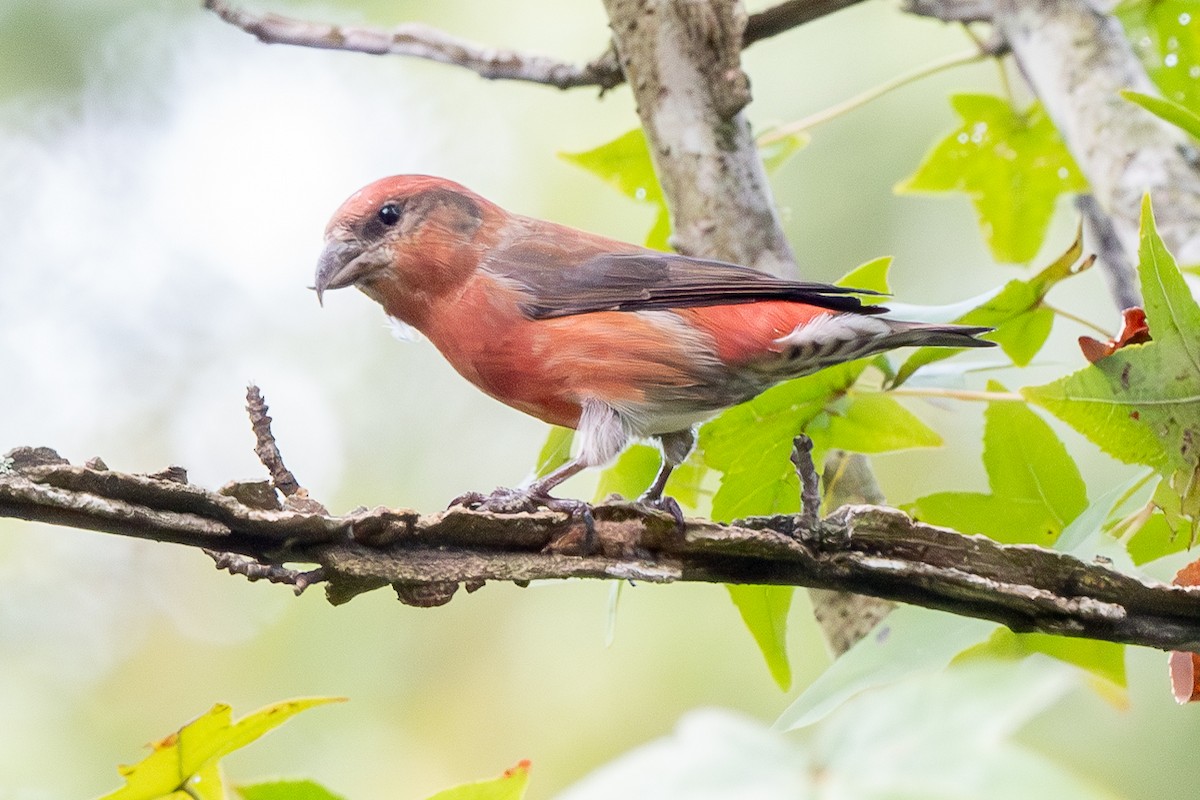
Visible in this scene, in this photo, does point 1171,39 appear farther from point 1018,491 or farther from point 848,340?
point 1018,491

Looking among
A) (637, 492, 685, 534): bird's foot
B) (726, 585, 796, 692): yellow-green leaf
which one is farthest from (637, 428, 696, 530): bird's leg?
(726, 585, 796, 692): yellow-green leaf

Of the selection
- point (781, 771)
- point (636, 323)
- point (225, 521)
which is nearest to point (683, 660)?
point (636, 323)

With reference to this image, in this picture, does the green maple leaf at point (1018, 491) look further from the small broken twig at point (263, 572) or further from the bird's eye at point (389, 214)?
the bird's eye at point (389, 214)

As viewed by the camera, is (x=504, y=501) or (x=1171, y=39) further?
(x=1171, y=39)

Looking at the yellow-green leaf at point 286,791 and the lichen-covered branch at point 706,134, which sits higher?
the lichen-covered branch at point 706,134

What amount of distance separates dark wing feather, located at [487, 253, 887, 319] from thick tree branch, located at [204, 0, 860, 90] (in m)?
0.51

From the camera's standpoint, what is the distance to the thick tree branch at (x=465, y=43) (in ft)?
10.8

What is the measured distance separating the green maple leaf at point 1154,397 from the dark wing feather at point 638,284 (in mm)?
925

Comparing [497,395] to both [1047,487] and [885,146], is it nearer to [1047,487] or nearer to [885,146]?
[1047,487]

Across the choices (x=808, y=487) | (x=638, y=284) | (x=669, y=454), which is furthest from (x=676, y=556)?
(x=638, y=284)

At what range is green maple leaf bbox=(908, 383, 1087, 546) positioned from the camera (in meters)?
2.40

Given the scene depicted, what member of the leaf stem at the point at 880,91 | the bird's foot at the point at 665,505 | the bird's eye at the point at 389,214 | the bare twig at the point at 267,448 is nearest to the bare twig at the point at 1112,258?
the leaf stem at the point at 880,91

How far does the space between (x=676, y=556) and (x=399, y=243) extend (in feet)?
5.27

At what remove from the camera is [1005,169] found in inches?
151
